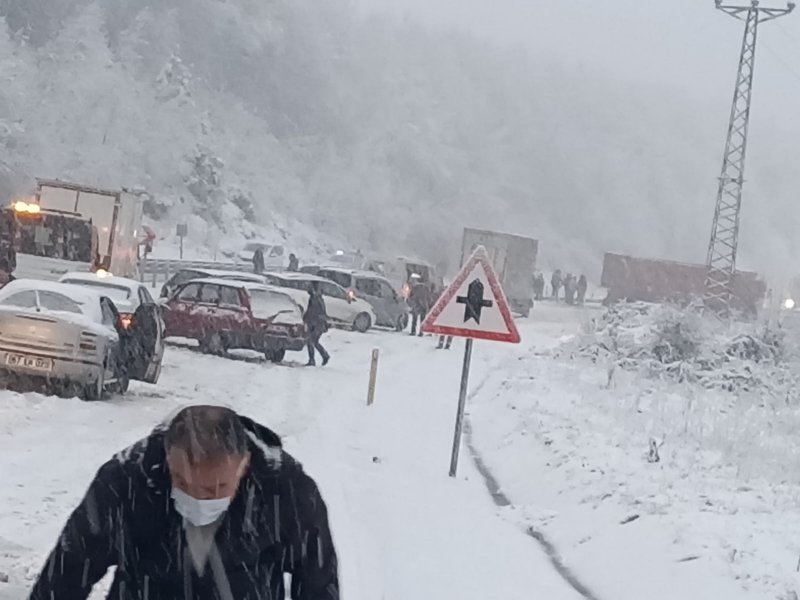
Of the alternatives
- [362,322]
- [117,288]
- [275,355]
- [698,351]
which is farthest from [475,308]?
[362,322]

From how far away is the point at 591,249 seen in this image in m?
115

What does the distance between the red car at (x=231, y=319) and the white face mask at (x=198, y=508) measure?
75.3ft

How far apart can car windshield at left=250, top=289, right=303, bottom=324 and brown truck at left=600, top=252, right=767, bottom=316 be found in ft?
111

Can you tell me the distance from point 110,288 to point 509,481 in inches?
411

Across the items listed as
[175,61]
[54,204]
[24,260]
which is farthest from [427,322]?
[175,61]

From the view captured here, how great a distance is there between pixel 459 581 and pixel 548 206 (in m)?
107

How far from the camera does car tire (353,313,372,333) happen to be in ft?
126

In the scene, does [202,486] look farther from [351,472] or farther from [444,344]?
[444,344]

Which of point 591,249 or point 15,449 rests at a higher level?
point 591,249

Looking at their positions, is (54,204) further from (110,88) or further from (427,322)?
(110,88)

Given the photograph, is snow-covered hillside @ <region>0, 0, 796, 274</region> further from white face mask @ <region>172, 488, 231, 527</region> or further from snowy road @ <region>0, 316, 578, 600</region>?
white face mask @ <region>172, 488, 231, 527</region>

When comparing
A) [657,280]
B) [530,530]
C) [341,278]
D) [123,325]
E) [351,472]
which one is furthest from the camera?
[657,280]

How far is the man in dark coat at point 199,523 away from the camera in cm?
346

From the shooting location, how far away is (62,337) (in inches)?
637
